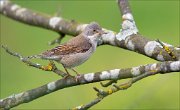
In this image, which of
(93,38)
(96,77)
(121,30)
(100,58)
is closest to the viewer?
(96,77)

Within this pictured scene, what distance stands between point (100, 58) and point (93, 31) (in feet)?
14.6

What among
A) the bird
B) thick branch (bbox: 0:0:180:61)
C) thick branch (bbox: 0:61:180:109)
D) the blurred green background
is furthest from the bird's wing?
the blurred green background

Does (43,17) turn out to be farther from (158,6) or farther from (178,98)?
(158,6)

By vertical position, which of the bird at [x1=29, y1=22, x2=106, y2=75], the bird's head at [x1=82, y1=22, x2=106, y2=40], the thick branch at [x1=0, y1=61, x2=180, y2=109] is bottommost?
the thick branch at [x1=0, y1=61, x2=180, y2=109]

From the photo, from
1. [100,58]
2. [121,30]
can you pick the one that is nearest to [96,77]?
[121,30]

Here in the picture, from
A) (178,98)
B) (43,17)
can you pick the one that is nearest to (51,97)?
(178,98)

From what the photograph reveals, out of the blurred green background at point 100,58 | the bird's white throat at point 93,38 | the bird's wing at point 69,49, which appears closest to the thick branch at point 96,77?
the bird's wing at point 69,49

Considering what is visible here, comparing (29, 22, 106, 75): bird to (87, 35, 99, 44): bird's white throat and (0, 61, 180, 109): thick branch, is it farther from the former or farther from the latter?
(0, 61, 180, 109): thick branch

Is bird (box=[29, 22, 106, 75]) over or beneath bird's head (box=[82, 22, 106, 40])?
beneath

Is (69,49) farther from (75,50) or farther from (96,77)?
(96,77)

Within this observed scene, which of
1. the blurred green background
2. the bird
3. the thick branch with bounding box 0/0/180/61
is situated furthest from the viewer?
the blurred green background

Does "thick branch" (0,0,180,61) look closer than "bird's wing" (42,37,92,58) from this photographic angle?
Yes

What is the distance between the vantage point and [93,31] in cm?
626

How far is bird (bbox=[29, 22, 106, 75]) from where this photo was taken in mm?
5820
